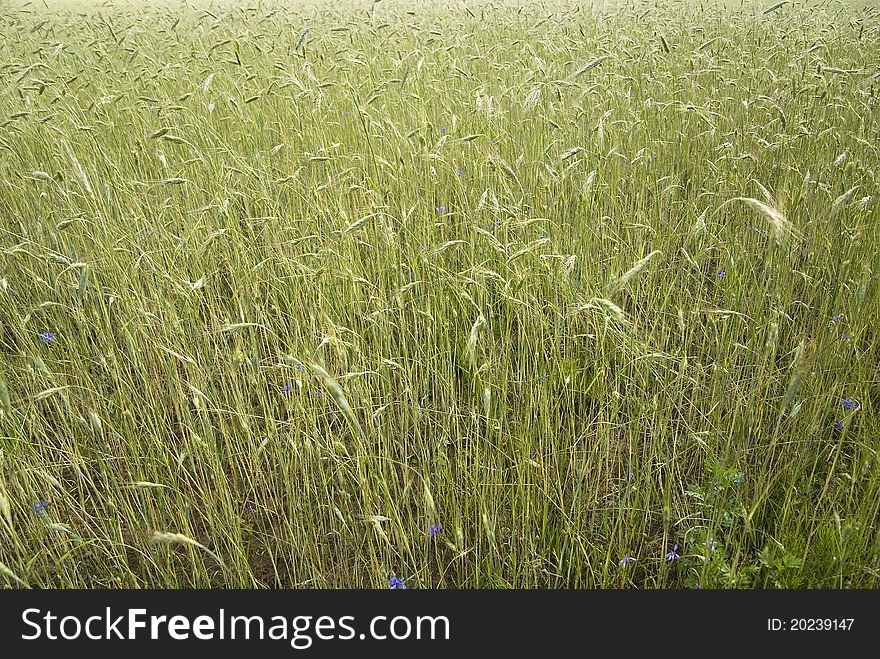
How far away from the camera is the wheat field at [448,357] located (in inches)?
58.6

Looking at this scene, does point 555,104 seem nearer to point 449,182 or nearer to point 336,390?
point 449,182

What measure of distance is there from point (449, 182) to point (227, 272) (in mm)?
1132

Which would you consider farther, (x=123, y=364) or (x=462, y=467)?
(x=123, y=364)

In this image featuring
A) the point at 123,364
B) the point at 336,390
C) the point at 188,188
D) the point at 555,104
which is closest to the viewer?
the point at 336,390

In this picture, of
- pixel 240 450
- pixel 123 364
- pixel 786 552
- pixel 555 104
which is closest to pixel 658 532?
pixel 786 552

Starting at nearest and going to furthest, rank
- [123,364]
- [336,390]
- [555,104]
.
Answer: [336,390], [123,364], [555,104]

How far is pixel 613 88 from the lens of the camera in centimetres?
397

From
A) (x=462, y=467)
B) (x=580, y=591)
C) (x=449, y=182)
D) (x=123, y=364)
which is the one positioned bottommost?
(x=580, y=591)

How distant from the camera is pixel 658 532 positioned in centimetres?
162

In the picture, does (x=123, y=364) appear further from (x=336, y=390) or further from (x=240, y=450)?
(x=336, y=390)

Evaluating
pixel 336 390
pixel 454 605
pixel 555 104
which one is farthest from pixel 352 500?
pixel 555 104

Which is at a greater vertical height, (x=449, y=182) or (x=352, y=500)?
(x=449, y=182)

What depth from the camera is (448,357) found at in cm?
199

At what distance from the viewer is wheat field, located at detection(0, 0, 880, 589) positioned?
4.89ft
